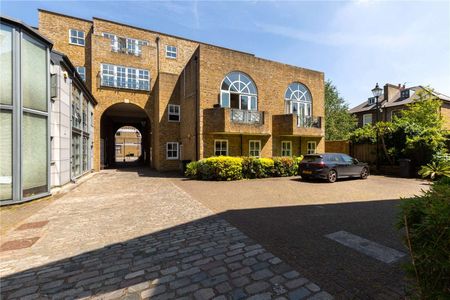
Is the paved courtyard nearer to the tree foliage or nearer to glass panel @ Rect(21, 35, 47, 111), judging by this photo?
glass panel @ Rect(21, 35, 47, 111)

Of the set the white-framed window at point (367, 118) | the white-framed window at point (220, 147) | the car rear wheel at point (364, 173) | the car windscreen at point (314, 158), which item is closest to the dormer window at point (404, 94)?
the white-framed window at point (367, 118)

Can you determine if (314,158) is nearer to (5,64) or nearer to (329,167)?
(329,167)

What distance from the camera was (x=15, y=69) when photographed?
6762 millimetres

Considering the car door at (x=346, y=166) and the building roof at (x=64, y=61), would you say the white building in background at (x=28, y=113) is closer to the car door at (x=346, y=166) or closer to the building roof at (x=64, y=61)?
the building roof at (x=64, y=61)

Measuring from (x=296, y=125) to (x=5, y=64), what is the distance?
1547 centimetres

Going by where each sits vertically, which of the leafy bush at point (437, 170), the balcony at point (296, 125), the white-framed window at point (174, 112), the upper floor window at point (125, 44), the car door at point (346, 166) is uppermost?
the upper floor window at point (125, 44)

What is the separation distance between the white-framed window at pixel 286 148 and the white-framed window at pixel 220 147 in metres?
4.91

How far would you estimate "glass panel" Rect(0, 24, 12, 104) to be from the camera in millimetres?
6570

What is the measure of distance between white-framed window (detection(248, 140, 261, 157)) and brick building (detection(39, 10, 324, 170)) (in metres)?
0.07

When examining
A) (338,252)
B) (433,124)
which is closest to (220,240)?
(338,252)

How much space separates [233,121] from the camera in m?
14.4

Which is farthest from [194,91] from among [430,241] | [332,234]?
[430,241]

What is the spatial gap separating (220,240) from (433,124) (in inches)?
883

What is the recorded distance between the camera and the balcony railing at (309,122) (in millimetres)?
17219
